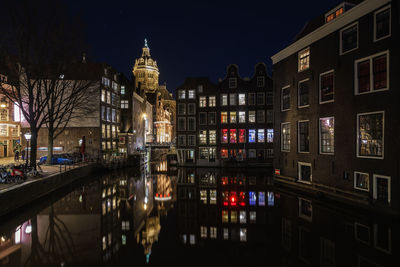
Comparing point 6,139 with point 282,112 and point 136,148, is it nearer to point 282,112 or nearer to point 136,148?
point 136,148

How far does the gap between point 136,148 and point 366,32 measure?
52.3 m

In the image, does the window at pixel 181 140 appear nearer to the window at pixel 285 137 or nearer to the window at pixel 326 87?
the window at pixel 285 137

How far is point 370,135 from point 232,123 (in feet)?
91.3

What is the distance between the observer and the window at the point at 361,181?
52.5 feet

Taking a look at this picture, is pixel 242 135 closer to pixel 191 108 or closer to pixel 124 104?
pixel 191 108

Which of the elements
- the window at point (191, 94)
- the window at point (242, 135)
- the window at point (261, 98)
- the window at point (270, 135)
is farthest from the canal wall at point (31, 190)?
the window at point (261, 98)

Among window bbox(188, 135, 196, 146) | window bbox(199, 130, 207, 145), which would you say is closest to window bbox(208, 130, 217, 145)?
window bbox(199, 130, 207, 145)

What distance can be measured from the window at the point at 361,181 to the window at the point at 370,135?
1.30 m

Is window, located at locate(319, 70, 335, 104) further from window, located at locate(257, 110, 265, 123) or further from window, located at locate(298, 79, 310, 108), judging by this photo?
window, located at locate(257, 110, 265, 123)

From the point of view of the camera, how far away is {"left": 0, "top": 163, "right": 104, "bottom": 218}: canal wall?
15138mm

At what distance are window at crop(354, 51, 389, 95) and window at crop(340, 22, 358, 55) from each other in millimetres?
1394

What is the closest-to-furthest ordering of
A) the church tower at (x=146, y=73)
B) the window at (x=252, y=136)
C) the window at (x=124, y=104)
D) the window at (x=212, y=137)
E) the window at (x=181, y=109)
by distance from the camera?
the window at (x=252, y=136) → the window at (x=212, y=137) → the window at (x=181, y=109) → the window at (x=124, y=104) → the church tower at (x=146, y=73)

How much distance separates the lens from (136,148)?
60.2 m

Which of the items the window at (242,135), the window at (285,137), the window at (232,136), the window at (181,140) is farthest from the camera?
the window at (181,140)
